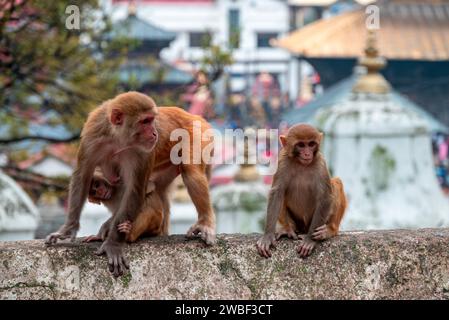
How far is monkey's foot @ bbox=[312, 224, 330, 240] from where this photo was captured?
168 inches

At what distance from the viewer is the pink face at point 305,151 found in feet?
15.2

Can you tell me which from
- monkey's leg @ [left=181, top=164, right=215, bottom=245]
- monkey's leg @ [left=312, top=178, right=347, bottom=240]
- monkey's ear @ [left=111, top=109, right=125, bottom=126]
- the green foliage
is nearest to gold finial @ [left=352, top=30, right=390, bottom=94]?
the green foliage

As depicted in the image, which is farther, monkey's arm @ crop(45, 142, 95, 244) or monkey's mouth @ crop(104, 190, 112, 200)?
monkey's mouth @ crop(104, 190, 112, 200)

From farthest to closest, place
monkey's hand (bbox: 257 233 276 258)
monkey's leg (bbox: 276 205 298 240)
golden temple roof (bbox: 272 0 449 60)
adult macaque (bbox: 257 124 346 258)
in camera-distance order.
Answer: golden temple roof (bbox: 272 0 449 60), adult macaque (bbox: 257 124 346 258), monkey's leg (bbox: 276 205 298 240), monkey's hand (bbox: 257 233 276 258)

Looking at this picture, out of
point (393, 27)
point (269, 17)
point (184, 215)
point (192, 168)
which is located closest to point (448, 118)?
point (393, 27)

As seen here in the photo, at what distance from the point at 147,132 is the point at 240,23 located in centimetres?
3720

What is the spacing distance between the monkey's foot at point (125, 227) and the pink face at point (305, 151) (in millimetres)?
846

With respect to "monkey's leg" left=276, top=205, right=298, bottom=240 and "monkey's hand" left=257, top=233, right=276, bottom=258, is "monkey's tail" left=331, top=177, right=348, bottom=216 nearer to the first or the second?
"monkey's leg" left=276, top=205, right=298, bottom=240

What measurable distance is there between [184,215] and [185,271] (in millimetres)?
5442

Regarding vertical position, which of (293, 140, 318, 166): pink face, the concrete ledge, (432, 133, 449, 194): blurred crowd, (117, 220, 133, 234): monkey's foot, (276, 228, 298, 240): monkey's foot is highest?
(432, 133, 449, 194): blurred crowd

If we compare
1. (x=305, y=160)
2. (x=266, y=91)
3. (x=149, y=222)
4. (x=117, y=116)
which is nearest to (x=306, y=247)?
(x=305, y=160)

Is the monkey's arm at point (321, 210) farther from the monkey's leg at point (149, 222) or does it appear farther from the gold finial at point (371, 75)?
the gold finial at point (371, 75)

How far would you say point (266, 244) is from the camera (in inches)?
166

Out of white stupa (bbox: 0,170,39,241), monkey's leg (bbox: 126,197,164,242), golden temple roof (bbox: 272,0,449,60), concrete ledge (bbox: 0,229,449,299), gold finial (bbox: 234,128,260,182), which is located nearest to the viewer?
concrete ledge (bbox: 0,229,449,299)
